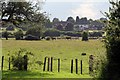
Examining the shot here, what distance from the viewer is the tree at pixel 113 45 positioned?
1543 cm

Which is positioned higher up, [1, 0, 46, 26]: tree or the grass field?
[1, 0, 46, 26]: tree

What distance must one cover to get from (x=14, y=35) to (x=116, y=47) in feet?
373

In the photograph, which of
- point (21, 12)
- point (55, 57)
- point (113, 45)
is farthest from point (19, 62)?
point (55, 57)

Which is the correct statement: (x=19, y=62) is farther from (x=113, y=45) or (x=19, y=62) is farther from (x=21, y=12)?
(x=113, y=45)

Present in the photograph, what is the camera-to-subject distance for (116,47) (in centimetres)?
1555

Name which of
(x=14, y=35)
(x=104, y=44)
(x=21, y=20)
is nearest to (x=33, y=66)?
(x=21, y=20)

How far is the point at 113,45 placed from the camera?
15.6 metres

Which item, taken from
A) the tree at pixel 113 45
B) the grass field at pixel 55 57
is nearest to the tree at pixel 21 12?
the grass field at pixel 55 57

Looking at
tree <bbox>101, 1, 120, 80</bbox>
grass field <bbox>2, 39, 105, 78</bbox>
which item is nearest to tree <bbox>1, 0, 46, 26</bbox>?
grass field <bbox>2, 39, 105, 78</bbox>

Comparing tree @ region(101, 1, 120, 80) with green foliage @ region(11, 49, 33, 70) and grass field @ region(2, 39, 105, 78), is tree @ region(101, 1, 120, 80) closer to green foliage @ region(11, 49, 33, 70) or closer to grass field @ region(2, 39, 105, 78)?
grass field @ region(2, 39, 105, 78)

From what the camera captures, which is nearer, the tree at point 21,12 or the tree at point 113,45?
the tree at point 113,45

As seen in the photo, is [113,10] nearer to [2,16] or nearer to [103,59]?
[103,59]

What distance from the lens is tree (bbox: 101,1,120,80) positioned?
15.4 metres

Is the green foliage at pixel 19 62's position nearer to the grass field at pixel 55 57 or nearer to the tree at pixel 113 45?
the grass field at pixel 55 57
